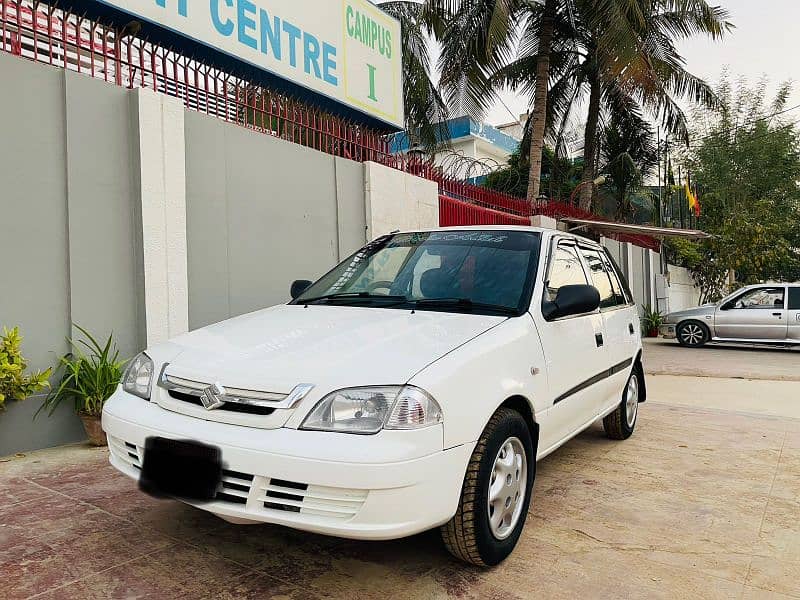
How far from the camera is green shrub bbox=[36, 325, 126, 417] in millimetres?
4633

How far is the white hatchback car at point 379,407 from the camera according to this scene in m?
2.22

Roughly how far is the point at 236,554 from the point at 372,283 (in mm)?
1701

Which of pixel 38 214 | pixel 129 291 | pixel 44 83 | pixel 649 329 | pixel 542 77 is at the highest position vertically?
pixel 542 77

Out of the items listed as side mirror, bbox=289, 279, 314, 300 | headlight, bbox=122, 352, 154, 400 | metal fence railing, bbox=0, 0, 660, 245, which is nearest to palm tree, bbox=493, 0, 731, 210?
metal fence railing, bbox=0, 0, 660, 245

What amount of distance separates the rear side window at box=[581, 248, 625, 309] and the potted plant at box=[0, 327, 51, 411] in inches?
155

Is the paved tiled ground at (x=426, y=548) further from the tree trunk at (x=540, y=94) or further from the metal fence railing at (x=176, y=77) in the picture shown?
the tree trunk at (x=540, y=94)

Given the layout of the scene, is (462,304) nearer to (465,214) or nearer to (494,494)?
(494,494)

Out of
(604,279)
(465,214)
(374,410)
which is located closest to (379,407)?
(374,410)

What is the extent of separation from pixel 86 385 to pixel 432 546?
3.12 m

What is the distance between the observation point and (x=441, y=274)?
361 cm

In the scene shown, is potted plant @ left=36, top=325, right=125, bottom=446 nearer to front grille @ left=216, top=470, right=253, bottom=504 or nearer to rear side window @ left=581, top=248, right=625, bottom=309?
front grille @ left=216, top=470, right=253, bottom=504

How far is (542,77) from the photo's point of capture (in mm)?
14492

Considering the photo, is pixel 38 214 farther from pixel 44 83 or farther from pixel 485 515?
pixel 485 515

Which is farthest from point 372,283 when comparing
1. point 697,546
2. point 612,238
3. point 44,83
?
point 612,238
